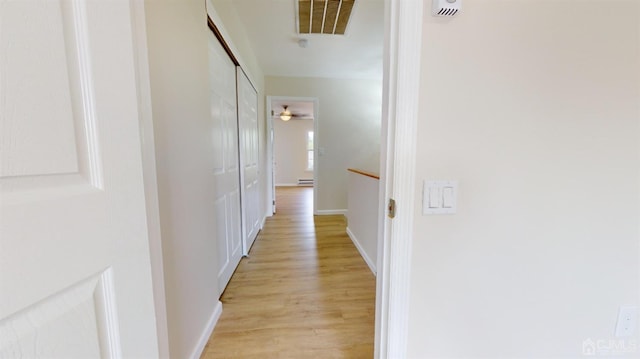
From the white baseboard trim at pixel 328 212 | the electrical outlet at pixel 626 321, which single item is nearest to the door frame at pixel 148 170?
the electrical outlet at pixel 626 321

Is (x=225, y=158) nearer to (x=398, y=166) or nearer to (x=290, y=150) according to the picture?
(x=398, y=166)

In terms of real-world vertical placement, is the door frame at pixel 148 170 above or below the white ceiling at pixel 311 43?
below

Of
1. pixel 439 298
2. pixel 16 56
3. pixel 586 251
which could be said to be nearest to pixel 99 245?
pixel 16 56

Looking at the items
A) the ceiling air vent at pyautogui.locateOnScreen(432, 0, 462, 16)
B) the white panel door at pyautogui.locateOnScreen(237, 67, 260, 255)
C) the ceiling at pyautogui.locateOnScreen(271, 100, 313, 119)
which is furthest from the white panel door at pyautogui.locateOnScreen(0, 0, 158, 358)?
the ceiling at pyautogui.locateOnScreen(271, 100, 313, 119)

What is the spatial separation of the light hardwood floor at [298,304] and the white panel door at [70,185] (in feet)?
3.54

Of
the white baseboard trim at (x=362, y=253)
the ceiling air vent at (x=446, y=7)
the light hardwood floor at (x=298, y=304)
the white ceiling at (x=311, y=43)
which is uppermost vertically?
the white ceiling at (x=311, y=43)

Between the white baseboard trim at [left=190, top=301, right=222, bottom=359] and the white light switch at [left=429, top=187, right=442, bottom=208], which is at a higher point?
the white light switch at [left=429, top=187, right=442, bottom=208]

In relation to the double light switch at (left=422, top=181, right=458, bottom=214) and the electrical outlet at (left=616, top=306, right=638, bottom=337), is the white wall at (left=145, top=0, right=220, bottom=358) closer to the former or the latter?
the double light switch at (left=422, top=181, right=458, bottom=214)

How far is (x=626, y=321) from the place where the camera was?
0.92m

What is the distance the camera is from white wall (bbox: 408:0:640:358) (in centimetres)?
77

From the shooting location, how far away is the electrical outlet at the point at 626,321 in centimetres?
91

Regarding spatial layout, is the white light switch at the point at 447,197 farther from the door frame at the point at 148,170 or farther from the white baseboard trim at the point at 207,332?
the white baseboard trim at the point at 207,332

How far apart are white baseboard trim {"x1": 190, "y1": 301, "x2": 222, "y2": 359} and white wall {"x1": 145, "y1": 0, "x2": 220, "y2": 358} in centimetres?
2

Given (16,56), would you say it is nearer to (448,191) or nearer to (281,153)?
(448,191)
